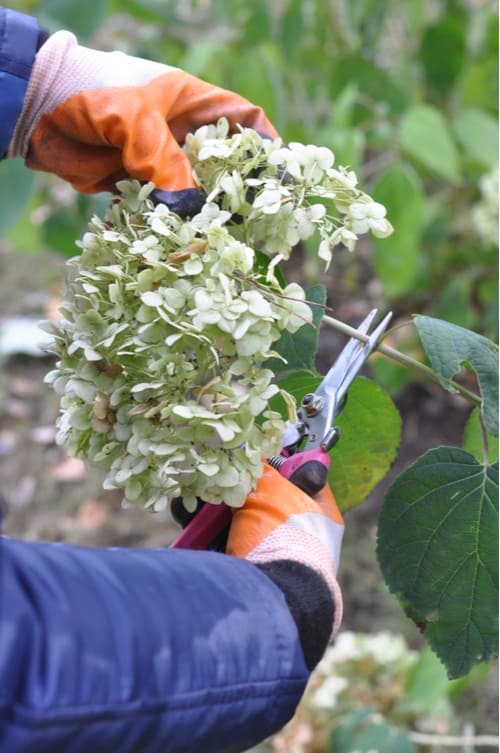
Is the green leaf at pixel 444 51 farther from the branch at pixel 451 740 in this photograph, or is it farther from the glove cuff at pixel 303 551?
the glove cuff at pixel 303 551

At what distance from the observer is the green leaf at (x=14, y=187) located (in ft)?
7.91

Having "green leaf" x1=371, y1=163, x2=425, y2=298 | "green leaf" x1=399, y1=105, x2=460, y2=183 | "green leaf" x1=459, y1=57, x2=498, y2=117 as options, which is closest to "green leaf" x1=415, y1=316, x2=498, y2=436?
"green leaf" x1=371, y1=163, x2=425, y2=298

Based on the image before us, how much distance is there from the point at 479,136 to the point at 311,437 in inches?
70.1

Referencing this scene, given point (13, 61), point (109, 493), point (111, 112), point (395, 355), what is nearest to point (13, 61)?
point (13, 61)

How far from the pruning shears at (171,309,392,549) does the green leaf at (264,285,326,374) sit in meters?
0.04

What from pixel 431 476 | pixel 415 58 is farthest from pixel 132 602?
pixel 415 58

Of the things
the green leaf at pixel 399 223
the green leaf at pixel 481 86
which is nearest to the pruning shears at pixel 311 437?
the green leaf at pixel 399 223

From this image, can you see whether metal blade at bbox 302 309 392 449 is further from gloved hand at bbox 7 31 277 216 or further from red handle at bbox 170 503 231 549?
gloved hand at bbox 7 31 277 216

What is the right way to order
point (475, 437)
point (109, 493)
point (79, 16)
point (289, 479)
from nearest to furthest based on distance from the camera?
1. point (289, 479)
2. point (475, 437)
3. point (79, 16)
4. point (109, 493)

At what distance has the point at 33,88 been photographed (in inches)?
43.7

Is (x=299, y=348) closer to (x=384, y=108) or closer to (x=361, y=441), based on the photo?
(x=361, y=441)

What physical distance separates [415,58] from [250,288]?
2.47 metres

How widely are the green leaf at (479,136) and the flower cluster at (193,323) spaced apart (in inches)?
65.3

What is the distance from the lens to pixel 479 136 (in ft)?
8.18
